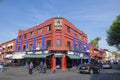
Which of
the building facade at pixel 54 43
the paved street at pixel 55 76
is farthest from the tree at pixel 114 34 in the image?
the paved street at pixel 55 76

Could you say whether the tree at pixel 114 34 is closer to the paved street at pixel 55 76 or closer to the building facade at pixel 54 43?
the building facade at pixel 54 43

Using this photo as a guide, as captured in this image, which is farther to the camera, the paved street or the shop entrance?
the shop entrance

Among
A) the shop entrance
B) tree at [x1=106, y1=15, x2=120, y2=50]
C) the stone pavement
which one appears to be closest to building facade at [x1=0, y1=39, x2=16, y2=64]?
the shop entrance

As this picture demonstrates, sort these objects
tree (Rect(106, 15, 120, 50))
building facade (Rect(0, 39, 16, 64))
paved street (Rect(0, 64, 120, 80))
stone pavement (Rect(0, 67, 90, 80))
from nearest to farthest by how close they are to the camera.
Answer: stone pavement (Rect(0, 67, 90, 80)) < paved street (Rect(0, 64, 120, 80)) < tree (Rect(106, 15, 120, 50)) < building facade (Rect(0, 39, 16, 64))

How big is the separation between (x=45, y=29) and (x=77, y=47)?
9.53 m

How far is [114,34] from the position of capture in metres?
41.5

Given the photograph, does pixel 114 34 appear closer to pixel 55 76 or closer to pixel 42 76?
pixel 55 76

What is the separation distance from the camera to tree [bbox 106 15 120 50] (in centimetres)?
4034

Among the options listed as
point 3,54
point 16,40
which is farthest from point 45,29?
point 3,54

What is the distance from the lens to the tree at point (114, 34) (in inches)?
1588

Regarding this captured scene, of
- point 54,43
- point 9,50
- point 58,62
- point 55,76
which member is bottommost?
point 55,76

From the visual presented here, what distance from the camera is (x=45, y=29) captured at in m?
39.1

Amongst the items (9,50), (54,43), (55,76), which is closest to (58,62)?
(54,43)

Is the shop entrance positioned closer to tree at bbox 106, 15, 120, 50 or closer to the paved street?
the paved street
